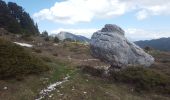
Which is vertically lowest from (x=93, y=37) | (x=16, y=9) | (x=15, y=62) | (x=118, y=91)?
(x=118, y=91)

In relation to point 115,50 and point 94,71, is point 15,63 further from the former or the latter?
point 115,50

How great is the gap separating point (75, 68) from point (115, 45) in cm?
437

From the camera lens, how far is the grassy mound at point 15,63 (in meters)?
25.2

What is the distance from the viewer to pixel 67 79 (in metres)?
27.2

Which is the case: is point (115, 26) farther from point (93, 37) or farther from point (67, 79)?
point (67, 79)

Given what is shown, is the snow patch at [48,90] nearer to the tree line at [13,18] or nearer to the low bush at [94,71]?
the low bush at [94,71]

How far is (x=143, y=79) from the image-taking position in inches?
1061

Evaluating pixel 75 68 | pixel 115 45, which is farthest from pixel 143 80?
pixel 75 68

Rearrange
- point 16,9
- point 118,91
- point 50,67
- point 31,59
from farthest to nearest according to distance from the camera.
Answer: point 16,9 < point 50,67 < point 31,59 < point 118,91

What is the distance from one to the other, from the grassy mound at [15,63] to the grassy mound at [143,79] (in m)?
6.51

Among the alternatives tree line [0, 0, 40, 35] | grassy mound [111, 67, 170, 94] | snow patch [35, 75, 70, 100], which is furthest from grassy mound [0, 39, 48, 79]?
tree line [0, 0, 40, 35]

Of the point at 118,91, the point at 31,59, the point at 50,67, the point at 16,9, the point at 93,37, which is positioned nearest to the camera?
the point at 118,91

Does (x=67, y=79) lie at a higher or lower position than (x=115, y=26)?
lower

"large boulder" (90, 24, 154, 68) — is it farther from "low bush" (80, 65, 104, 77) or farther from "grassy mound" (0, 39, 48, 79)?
"grassy mound" (0, 39, 48, 79)
